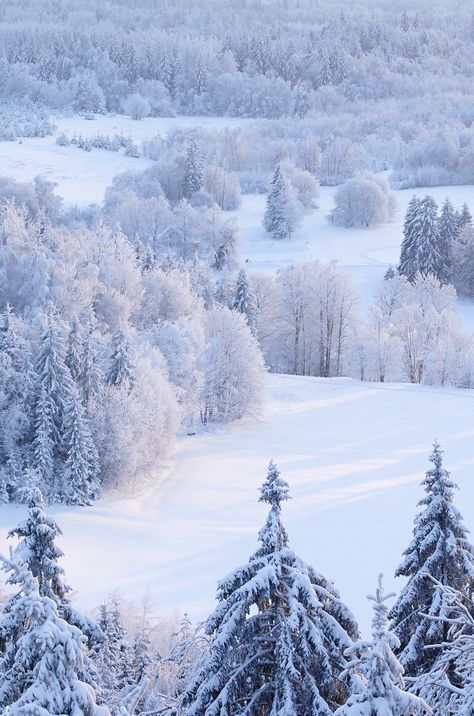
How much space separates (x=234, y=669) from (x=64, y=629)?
217cm

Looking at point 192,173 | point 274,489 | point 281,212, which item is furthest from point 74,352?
point 192,173

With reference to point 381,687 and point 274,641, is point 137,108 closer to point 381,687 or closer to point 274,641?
point 274,641

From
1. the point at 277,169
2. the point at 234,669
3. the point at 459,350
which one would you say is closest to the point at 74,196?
the point at 277,169

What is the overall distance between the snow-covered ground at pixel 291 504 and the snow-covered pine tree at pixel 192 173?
5163 cm

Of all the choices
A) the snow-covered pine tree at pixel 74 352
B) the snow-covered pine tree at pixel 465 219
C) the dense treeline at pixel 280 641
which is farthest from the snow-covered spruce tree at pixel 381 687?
the snow-covered pine tree at pixel 465 219

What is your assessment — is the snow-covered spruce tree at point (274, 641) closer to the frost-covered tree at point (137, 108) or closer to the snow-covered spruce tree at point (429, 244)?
the snow-covered spruce tree at point (429, 244)

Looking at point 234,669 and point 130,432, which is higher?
point 234,669

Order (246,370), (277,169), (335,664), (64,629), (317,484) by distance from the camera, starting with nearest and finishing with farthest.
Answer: (64,629) → (335,664) → (317,484) → (246,370) → (277,169)

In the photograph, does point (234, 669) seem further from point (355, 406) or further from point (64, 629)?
point (355, 406)

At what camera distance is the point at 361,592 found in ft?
85.9

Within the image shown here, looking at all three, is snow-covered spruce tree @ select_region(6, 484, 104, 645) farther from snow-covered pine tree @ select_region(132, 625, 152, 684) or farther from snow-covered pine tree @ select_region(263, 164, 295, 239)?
snow-covered pine tree @ select_region(263, 164, 295, 239)

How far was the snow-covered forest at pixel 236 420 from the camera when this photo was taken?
25.5 ft

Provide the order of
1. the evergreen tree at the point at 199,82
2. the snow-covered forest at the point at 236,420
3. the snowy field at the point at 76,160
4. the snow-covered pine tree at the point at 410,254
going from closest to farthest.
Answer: the snow-covered forest at the point at 236,420, the snow-covered pine tree at the point at 410,254, the snowy field at the point at 76,160, the evergreen tree at the point at 199,82

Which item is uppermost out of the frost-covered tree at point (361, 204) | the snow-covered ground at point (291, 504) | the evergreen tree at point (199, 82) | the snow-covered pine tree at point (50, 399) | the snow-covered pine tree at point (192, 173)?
the evergreen tree at point (199, 82)
